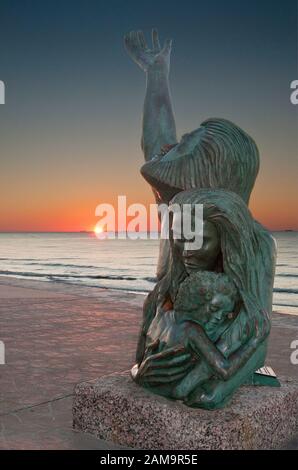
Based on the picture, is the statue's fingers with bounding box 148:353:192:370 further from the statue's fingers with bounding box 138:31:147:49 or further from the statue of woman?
the statue's fingers with bounding box 138:31:147:49

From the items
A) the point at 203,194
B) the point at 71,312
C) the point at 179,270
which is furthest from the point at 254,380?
the point at 71,312

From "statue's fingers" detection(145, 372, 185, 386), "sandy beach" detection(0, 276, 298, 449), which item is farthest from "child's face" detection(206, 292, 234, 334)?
"sandy beach" detection(0, 276, 298, 449)

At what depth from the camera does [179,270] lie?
331cm

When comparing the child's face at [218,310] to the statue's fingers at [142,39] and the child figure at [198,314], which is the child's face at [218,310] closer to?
the child figure at [198,314]

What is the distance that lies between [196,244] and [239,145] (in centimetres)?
62

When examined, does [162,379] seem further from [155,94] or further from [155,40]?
[155,40]

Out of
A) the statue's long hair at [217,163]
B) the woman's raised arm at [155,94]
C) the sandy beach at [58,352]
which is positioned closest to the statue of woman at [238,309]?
the statue's long hair at [217,163]

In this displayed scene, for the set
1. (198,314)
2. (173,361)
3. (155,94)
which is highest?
(155,94)

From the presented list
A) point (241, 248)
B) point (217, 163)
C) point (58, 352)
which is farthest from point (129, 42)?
point (58, 352)

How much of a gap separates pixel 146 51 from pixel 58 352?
9.53ft

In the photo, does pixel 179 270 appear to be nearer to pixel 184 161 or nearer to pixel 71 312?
pixel 184 161

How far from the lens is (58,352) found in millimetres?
5695

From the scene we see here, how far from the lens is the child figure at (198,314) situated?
305 cm

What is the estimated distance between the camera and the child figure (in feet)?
10.0
